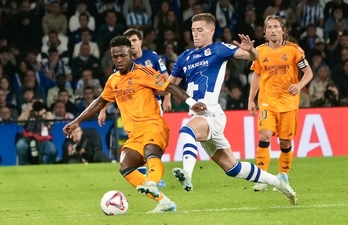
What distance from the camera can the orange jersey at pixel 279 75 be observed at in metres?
12.5

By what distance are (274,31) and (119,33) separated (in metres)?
9.45

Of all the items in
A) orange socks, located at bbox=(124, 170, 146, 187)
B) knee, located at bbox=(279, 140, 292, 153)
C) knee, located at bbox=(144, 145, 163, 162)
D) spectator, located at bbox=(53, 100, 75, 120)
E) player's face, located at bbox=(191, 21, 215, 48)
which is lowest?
spectator, located at bbox=(53, 100, 75, 120)

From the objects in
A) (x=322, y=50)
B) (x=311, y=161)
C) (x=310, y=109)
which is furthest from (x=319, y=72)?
(x=311, y=161)

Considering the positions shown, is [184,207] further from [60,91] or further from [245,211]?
[60,91]

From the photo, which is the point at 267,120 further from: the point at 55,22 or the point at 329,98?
the point at 55,22

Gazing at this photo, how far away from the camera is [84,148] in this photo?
18.2 metres

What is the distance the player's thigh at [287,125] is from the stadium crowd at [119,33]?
7237 mm

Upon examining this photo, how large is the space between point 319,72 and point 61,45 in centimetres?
568

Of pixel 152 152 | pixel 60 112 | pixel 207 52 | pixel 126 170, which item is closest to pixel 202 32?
pixel 207 52

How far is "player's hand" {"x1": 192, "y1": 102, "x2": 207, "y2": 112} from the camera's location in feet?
31.1

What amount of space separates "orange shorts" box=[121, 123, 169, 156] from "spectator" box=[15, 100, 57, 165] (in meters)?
8.37

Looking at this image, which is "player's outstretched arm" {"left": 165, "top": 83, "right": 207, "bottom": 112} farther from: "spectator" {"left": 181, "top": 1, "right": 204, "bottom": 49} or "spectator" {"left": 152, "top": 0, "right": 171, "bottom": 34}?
"spectator" {"left": 152, "top": 0, "right": 171, "bottom": 34}

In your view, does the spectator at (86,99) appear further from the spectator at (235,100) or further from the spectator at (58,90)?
the spectator at (235,100)

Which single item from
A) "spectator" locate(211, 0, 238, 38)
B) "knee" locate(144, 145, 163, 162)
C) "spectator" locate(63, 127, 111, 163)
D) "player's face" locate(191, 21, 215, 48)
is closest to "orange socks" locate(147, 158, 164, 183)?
"knee" locate(144, 145, 163, 162)
